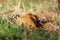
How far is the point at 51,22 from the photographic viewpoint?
22.2 feet

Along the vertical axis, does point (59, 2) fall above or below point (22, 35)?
above

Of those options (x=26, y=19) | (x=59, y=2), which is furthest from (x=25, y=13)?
(x=59, y=2)

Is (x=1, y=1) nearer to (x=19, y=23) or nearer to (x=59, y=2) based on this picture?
(x=19, y=23)

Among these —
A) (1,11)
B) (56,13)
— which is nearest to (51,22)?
(56,13)

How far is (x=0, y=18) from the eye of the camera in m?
6.68

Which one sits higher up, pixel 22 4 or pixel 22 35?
pixel 22 4

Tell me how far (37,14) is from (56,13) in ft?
0.95

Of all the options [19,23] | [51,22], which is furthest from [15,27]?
[51,22]

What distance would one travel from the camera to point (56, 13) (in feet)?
22.3

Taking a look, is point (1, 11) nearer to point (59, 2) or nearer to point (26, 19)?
point (26, 19)

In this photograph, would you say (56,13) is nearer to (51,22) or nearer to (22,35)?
(51,22)

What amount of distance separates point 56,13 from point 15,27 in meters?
0.68

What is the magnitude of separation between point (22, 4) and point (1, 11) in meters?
0.34

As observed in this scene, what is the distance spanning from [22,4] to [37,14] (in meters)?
0.27
